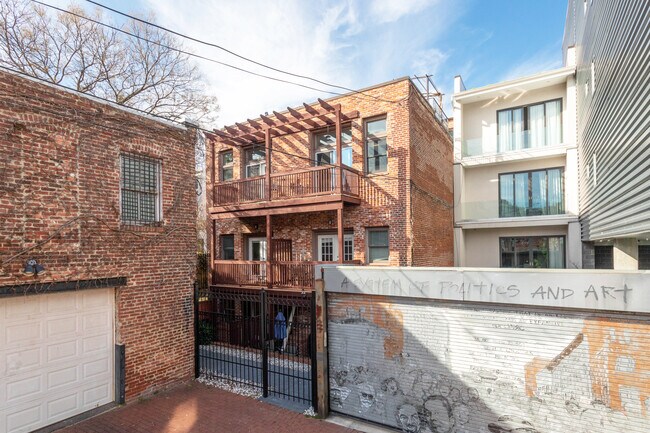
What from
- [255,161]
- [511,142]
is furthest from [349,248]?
[511,142]

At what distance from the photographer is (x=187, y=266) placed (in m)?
8.31

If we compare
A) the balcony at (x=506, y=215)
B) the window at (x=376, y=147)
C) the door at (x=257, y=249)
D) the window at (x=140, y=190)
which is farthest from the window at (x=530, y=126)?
the window at (x=140, y=190)

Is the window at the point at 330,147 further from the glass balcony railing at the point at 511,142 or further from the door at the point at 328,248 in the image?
the glass balcony railing at the point at 511,142

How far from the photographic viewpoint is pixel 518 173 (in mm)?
15938

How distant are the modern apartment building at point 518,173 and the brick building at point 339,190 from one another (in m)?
3.53

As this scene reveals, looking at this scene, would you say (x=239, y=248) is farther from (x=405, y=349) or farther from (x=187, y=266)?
(x=405, y=349)

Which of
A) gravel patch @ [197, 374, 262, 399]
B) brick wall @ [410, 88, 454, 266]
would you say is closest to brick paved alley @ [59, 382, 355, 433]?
gravel patch @ [197, 374, 262, 399]

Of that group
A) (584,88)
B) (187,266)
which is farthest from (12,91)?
(584,88)

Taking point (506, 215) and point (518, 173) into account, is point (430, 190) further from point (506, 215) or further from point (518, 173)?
point (518, 173)

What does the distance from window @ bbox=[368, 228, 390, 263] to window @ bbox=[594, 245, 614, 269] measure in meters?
9.52

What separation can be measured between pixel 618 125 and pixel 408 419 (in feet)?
21.8

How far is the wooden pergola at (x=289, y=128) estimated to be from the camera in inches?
408

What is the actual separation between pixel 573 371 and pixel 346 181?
7721 millimetres

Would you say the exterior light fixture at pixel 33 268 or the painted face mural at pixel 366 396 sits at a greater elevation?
the exterior light fixture at pixel 33 268
